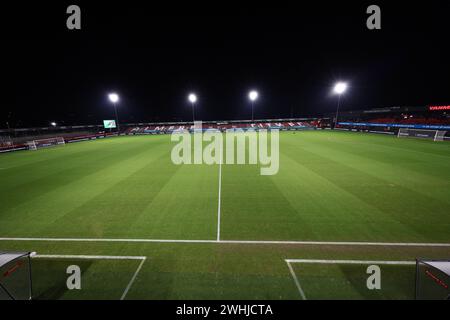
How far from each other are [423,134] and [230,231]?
3497 cm

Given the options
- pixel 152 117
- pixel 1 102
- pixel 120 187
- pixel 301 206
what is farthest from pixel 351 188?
pixel 1 102

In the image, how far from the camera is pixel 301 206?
908cm

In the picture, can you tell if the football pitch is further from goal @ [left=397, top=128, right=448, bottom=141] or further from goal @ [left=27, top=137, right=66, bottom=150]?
goal @ [left=27, top=137, right=66, bottom=150]

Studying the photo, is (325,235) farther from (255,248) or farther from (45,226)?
(45,226)

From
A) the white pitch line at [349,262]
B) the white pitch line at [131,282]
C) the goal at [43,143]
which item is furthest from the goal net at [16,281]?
the goal at [43,143]

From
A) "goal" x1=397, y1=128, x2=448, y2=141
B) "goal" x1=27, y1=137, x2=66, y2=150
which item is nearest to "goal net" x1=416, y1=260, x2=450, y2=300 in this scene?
"goal" x1=397, y1=128, x2=448, y2=141

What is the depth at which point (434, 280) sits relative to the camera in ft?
14.4

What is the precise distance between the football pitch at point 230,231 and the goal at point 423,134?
18451mm

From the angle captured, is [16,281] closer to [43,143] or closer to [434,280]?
[434,280]

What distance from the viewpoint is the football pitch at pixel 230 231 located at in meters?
4.92

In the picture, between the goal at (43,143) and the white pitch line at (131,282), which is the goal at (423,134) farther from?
the goal at (43,143)

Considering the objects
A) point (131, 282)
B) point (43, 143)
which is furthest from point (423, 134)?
point (43, 143)

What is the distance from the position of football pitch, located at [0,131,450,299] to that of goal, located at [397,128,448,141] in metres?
18.5

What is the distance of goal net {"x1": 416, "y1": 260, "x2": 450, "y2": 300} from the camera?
3651 millimetres
